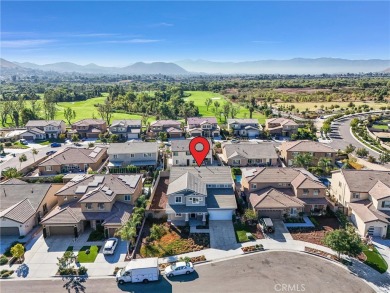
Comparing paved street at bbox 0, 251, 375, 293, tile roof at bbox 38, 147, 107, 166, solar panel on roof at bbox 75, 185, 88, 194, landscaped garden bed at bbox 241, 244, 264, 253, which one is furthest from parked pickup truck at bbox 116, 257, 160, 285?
tile roof at bbox 38, 147, 107, 166

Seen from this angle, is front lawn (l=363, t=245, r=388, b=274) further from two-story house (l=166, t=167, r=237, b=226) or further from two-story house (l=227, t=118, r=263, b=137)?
two-story house (l=227, t=118, r=263, b=137)

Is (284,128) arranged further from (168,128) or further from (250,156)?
(168,128)

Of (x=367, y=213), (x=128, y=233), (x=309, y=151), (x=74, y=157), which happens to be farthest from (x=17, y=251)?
(x=309, y=151)

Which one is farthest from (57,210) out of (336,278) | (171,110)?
(171,110)

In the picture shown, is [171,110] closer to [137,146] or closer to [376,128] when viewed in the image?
[137,146]

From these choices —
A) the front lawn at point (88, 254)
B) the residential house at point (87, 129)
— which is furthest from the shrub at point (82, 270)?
the residential house at point (87, 129)
